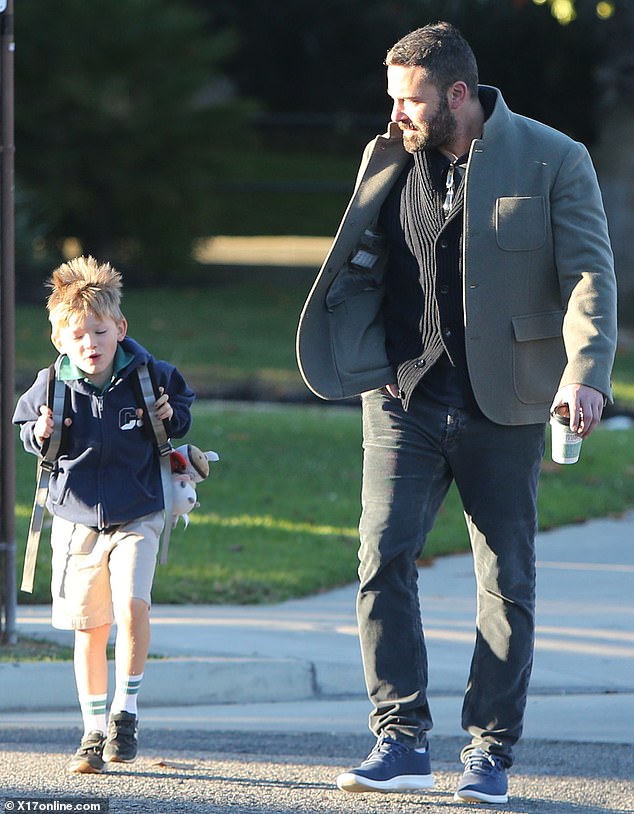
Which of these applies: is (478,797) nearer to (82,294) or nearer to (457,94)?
(82,294)

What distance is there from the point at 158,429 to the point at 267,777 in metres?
1.10

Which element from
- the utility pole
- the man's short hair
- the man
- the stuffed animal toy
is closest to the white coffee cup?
the man

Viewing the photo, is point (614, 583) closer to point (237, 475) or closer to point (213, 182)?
point (237, 475)

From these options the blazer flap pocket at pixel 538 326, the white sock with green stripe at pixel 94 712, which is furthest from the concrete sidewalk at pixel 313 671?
the blazer flap pocket at pixel 538 326

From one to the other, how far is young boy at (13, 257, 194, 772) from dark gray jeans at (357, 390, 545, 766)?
0.68 metres

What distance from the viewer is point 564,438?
13.0ft

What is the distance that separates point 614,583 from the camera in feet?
23.9

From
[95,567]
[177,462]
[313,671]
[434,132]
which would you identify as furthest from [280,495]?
[434,132]

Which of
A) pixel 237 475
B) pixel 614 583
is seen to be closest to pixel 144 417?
pixel 614 583

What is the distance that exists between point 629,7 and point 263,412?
31.9 feet

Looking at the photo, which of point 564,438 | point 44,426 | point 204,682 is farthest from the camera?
point 204,682

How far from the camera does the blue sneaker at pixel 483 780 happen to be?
4.14 meters

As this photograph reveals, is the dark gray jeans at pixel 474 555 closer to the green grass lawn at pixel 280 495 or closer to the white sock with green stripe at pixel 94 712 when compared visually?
the white sock with green stripe at pixel 94 712

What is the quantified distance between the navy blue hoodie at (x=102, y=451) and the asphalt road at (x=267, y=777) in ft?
2.51
